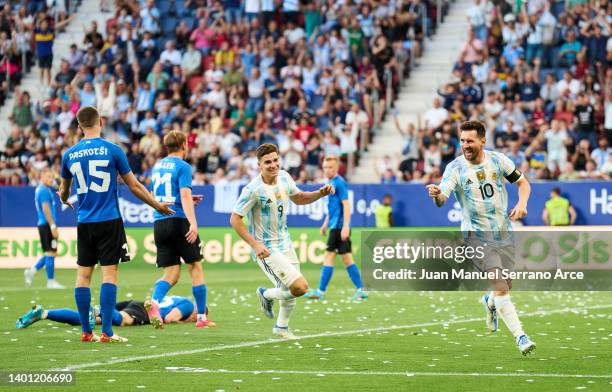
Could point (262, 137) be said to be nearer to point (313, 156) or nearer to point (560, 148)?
point (313, 156)

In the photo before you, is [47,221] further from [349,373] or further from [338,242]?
[349,373]

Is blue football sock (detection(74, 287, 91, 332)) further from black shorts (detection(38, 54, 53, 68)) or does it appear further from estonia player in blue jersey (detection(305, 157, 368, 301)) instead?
black shorts (detection(38, 54, 53, 68))

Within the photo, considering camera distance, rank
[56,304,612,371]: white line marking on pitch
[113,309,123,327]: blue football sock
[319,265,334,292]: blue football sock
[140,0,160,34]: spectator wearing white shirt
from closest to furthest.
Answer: [56,304,612,371]: white line marking on pitch < [113,309,123,327]: blue football sock < [319,265,334,292]: blue football sock < [140,0,160,34]: spectator wearing white shirt

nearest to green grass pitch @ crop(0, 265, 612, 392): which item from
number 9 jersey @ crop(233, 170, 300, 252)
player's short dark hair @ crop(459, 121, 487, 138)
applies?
number 9 jersey @ crop(233, 170, 300, 252)

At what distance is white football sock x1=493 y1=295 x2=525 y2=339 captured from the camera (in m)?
11.2

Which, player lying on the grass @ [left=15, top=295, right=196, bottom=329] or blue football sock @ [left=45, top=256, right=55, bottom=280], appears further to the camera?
blue football sock @ [left=45, top=256, right=55, bottom=280]

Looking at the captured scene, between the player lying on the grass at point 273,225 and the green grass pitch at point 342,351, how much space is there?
534mm

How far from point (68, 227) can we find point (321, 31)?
349 inches

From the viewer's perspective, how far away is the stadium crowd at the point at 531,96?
26.7 metres

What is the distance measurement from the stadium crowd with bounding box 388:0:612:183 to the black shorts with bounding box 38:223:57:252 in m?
9.37

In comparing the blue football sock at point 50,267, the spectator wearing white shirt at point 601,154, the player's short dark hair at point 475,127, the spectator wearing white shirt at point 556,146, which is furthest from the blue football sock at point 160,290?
the spectator wearing white shirt at point 601,154

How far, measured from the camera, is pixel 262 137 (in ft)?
101

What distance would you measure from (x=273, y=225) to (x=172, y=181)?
202 cm

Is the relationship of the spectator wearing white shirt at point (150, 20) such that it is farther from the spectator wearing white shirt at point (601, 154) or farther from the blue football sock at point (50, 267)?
the blue football sock at point (50, 267)
